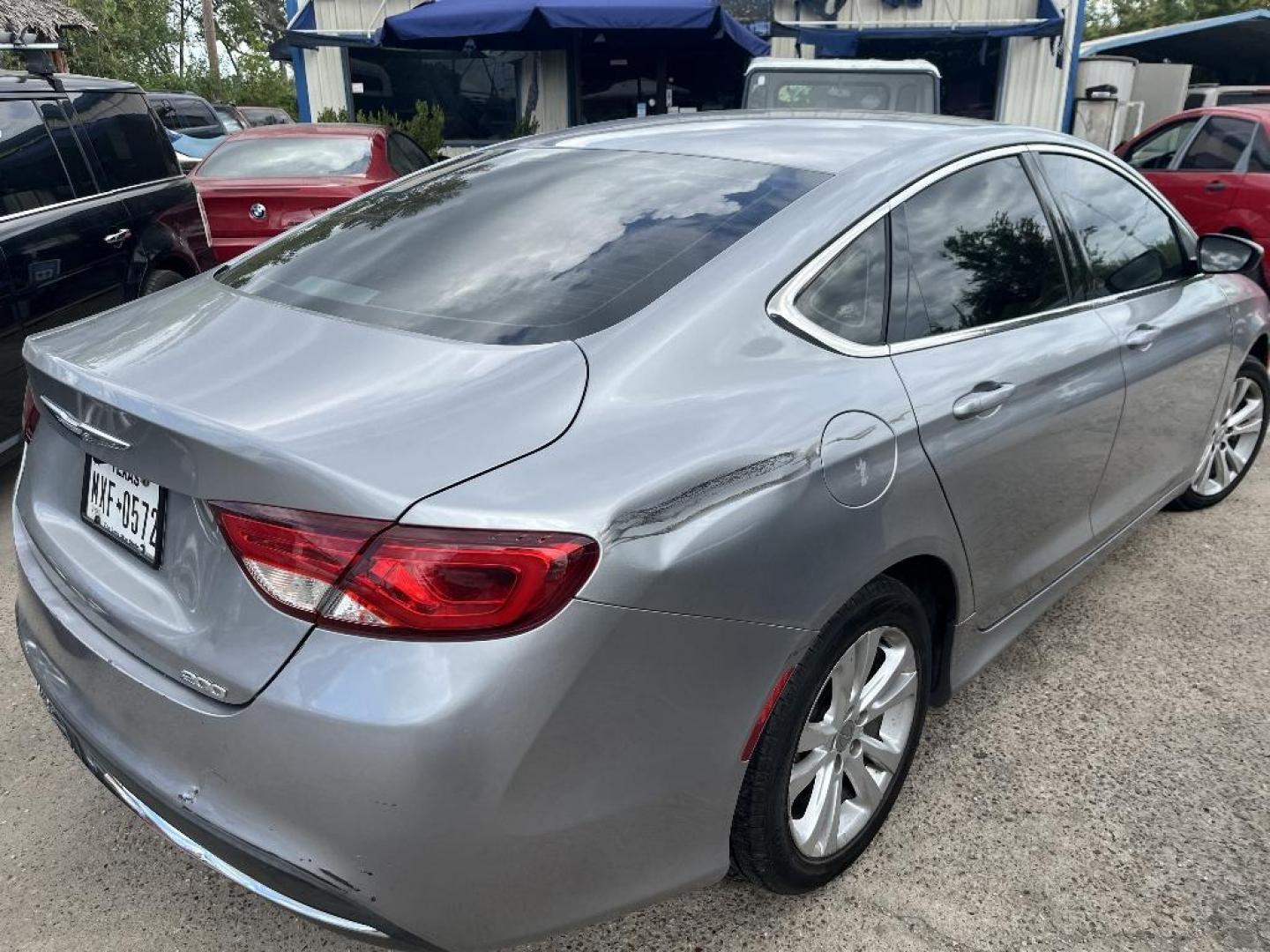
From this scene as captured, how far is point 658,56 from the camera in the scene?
14320mm

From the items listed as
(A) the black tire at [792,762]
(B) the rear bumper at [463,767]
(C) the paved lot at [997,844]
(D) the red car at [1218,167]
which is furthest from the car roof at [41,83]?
(D) the red car at [1218,167]

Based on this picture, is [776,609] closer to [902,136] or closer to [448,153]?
[902,136]

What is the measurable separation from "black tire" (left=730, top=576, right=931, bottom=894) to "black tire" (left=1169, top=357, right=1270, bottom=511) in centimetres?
262

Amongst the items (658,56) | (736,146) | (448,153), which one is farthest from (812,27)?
(736,146)

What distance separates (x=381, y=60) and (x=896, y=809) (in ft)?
48.4

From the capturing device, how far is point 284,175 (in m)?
7.38

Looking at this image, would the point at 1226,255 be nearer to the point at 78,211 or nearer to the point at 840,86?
the point at 78,211

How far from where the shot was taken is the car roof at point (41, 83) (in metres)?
4.53

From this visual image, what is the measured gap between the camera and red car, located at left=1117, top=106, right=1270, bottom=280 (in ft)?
24.5

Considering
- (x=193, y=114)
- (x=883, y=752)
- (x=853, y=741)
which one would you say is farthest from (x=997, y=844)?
(x=193, y=114)

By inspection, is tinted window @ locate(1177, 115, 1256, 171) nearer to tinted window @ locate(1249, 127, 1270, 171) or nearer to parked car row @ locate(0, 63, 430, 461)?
tinted window @ locate(1249, 127, 1270, 171)

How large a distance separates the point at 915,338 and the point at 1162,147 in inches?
309

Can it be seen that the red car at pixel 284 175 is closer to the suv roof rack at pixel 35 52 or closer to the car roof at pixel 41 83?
the car roof at pixel 41 83

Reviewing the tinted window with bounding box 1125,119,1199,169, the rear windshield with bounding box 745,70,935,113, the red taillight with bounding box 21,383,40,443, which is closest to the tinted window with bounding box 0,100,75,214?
the red taillight with bounding box 21,383,40,443
